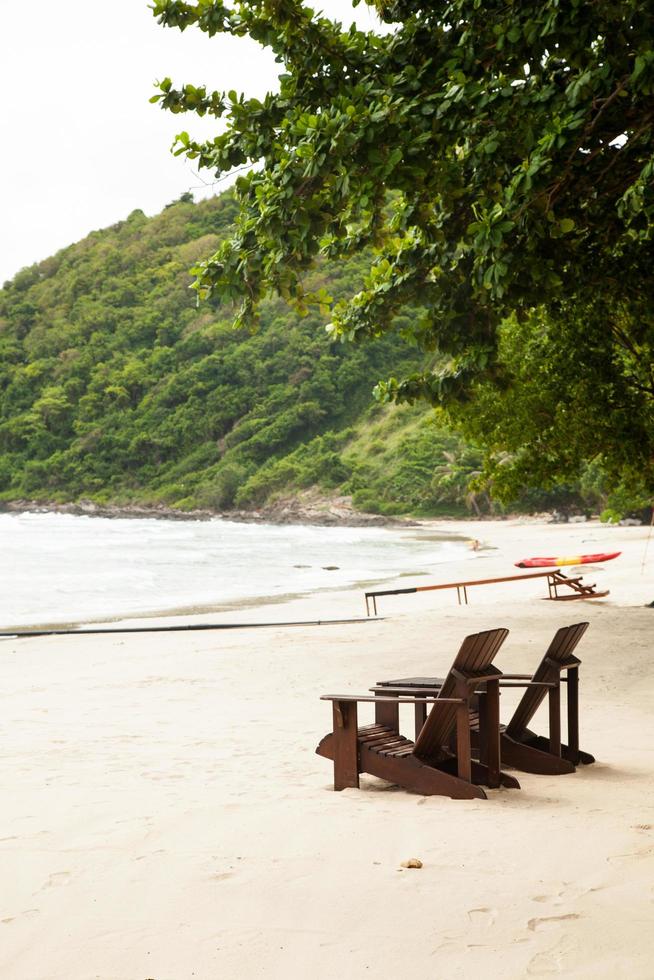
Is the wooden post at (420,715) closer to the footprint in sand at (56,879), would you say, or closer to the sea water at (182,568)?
the footprint in sand at (56,879)

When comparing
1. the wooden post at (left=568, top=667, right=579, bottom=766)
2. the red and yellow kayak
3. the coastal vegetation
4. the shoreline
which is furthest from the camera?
the coastal vegetation

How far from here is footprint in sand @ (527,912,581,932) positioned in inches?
133

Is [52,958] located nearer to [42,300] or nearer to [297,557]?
→ [297,557]

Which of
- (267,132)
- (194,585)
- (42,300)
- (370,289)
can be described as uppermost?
(42,300)

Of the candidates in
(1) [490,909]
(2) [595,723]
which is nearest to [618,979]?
(1) [490,909]

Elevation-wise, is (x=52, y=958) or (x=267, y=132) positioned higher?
(x=267, y=132)

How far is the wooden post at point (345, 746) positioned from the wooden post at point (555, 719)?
3.77 ft

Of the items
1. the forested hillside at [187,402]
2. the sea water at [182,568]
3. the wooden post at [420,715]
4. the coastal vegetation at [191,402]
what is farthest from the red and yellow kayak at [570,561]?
the forested hillside at [187,402]

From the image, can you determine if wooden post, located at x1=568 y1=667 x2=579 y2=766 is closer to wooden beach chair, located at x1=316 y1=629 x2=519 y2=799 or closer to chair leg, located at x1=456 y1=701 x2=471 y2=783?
wooden beach chair, located at x1=316 y1=629 x2=519 y2=799

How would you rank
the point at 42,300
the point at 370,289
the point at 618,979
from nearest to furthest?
1. the point at 618,979
2. the point at 370,289
3. the point at 42,300

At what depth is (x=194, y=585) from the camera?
2742 centimetres

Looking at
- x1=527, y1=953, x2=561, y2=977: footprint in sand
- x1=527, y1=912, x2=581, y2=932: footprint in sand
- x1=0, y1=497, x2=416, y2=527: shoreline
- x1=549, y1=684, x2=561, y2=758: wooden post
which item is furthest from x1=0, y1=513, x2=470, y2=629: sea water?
x1=527, y1=953, x2=561, y2=977: footprint in sand

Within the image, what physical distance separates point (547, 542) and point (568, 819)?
36255mm

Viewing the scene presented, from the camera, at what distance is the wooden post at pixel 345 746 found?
538 centimetres
